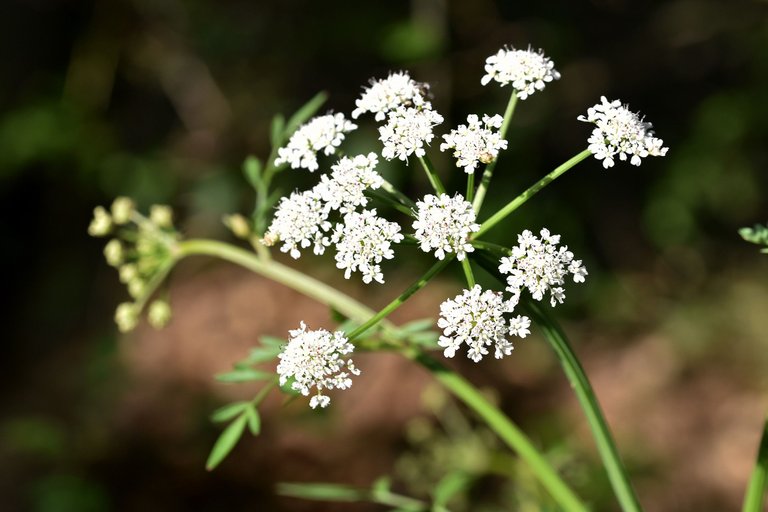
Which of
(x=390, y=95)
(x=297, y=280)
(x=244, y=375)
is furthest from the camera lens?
(x=297, y=280)

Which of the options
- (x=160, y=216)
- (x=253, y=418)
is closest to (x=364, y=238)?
(x=253, y=418)

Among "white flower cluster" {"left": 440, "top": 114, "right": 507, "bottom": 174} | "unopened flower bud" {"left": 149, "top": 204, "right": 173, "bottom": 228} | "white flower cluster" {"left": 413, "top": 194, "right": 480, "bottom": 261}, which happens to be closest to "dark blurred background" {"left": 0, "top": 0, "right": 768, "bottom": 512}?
"unopened flower bud" {"left": 149, "top": 204, "right": 173, "bottom": 228}

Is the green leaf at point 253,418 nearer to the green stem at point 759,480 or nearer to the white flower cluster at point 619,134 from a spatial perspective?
the white flower cluster at point 619,134

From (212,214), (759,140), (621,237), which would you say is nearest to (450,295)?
(621,237)

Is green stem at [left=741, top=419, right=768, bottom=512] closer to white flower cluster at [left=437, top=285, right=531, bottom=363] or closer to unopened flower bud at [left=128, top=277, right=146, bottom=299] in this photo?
white flower cluster at [left=437, top=285, right=531, bottom=363]

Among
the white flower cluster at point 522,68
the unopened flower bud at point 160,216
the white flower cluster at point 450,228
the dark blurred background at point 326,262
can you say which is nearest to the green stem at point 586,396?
the white flower cluster at point 450,228

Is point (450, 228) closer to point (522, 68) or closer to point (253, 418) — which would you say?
point (522, 68)

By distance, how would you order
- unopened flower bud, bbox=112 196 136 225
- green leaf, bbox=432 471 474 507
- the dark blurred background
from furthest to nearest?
1. the dark blurred background
2. unopened flower bud, bbox=112 196 136 225
3. green leaf, bbox=432 471 474 507
